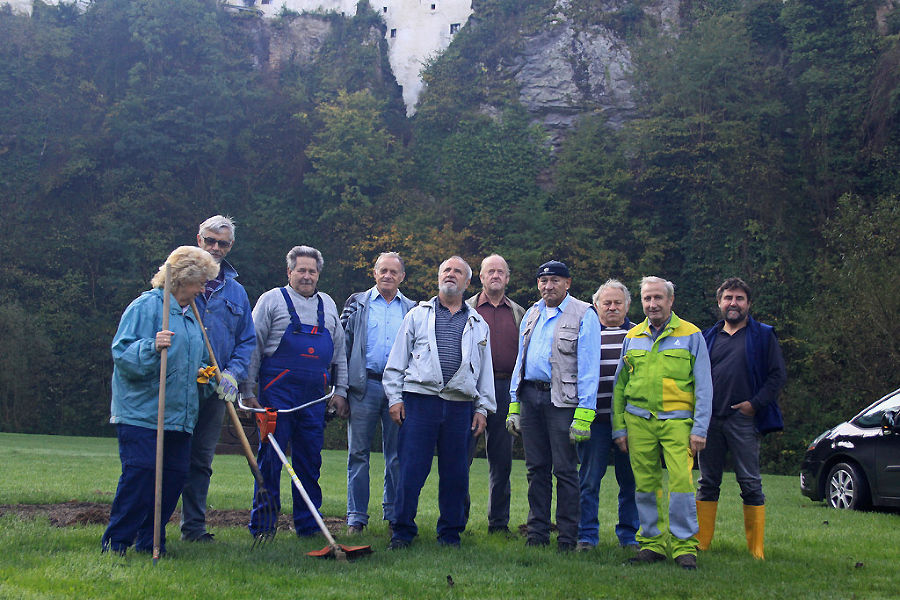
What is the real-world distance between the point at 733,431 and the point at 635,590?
6.56ft

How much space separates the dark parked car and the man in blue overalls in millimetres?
6311

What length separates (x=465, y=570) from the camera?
547 centimetres

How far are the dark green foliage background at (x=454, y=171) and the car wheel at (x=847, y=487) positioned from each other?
1377 cm

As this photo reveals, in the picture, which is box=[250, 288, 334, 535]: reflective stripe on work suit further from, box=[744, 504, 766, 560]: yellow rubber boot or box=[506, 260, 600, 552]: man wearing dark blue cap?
box=[744, 504, 766, 560]: yellow rubber boot

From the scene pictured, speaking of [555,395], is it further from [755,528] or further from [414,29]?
[414,29]

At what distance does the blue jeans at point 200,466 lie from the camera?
6.41 meters

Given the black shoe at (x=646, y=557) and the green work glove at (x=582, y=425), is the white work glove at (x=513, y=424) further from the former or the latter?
the black shoe at (x=646, y=557)

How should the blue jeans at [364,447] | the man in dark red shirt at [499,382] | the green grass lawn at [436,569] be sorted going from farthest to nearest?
the man in dark red shirt at [499,382], the blue jeans at [364,447], the green grass lawn at [436,569]

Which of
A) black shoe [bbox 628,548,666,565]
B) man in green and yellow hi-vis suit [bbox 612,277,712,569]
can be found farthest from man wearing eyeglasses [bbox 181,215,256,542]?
black shoe [bbox 628,548,666,565]

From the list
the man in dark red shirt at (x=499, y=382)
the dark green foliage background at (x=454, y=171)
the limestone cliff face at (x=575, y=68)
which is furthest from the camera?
the limestone cliff face at (x=575, y=68)

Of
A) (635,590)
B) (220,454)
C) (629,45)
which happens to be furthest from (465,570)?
(629,45)

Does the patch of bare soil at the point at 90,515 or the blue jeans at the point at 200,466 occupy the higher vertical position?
the blue jeans at the point at 200,466

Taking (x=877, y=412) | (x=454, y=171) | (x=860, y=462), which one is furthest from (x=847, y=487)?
(x=454, y=171)

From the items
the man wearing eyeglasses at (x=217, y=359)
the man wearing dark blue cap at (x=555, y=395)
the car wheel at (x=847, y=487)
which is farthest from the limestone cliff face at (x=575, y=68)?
the man wearing eyeglasses at (x=217, y=359)
